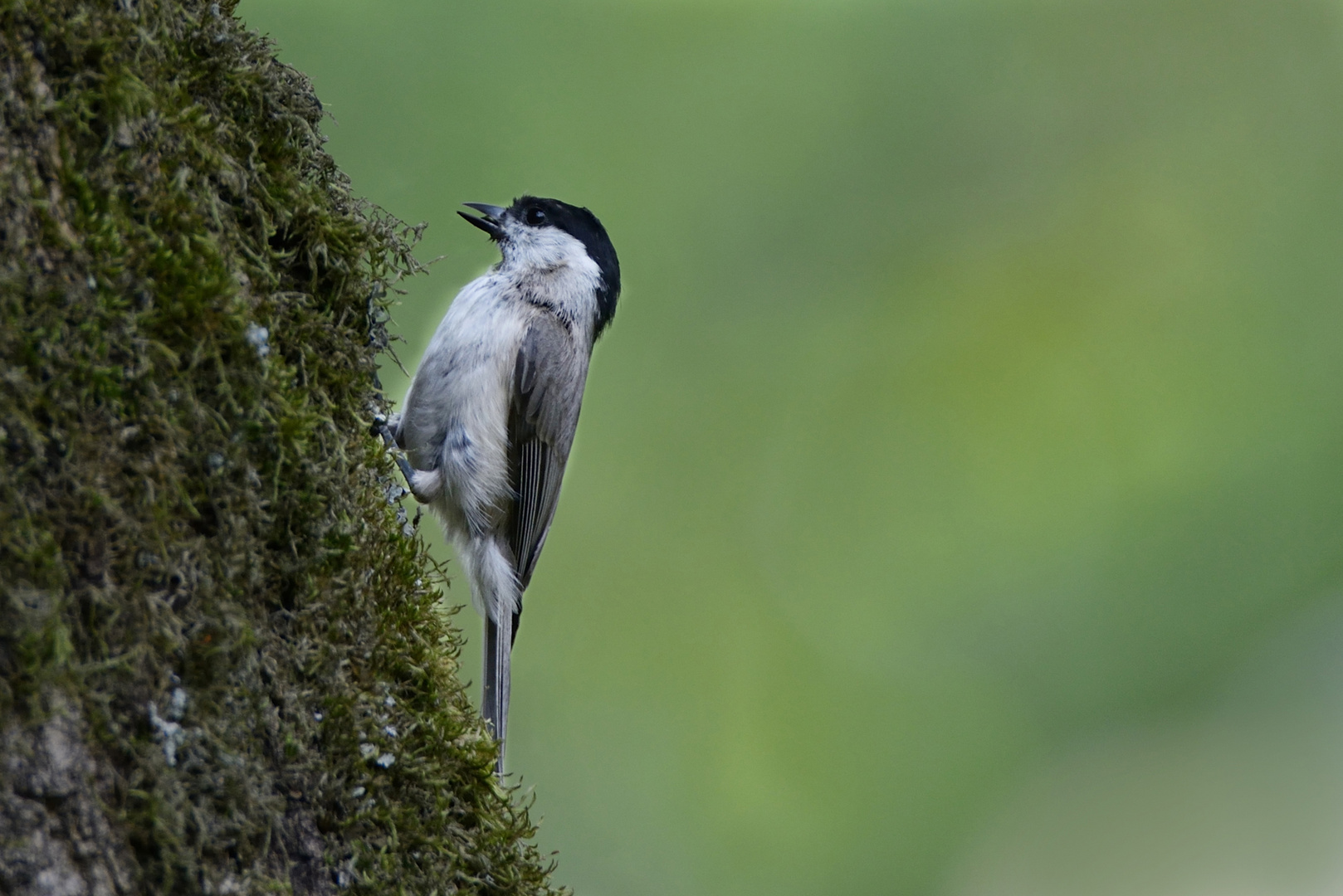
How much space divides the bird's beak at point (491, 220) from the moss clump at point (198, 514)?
1948 mm

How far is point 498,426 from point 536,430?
0.15 meters

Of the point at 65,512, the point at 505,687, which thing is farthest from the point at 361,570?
the point at 505,687

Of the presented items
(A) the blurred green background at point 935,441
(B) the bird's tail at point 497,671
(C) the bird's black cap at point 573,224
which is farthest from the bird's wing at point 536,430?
(A) the blurred green background at point 935,441

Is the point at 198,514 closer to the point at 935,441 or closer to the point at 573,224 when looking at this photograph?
the point at 573,224

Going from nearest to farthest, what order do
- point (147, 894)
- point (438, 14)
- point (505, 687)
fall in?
point (147, 894)
point (505, 687)
point (438, 14)

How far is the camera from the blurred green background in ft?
19.1

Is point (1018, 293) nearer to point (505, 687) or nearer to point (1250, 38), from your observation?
point (1250, 38)

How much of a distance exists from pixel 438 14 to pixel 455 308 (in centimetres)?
258

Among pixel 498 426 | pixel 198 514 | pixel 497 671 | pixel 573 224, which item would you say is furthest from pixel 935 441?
pixel 198 514

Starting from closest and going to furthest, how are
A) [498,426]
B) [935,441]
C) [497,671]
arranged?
[497,671]
[498,426]
[935,441]

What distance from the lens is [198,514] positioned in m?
1.45

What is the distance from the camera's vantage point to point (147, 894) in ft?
4.10

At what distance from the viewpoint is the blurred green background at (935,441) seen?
19.1 ft

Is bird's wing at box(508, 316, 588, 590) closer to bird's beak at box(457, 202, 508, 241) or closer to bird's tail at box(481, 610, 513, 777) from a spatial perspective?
bird's tail at box(481, 610, 513, 777)
